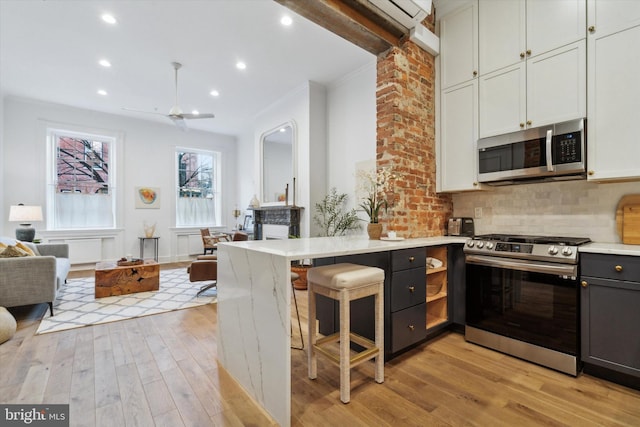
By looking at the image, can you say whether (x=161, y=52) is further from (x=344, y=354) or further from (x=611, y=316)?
(x=611, y=316)

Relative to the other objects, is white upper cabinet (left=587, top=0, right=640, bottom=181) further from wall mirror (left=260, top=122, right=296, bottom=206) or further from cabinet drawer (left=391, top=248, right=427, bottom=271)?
wall mirror (left=260, top=122, right=296, bottom=206)

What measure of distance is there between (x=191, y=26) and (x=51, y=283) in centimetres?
325

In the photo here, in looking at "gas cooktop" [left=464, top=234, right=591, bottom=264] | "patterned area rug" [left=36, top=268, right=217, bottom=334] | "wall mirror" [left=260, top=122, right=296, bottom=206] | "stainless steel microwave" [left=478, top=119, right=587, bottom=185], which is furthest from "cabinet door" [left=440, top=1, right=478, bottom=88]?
"patterned area rug" [left=36, top=268, right=217, bottom=334]

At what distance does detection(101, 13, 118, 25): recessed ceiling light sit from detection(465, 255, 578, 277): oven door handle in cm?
445

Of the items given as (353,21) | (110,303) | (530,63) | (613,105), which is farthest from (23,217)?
(613,105)

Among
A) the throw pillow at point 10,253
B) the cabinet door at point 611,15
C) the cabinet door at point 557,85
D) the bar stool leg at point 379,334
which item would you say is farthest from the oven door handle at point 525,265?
the throw pillow at point 10,253

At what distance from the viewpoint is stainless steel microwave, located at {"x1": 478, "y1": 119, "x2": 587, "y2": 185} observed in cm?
225

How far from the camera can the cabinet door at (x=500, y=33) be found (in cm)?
256

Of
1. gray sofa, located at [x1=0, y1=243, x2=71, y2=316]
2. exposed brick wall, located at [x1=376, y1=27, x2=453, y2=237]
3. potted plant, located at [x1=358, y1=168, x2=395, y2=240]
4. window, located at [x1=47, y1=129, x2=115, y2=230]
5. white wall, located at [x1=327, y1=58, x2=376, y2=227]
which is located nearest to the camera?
potted plant, located at [x1=358, y1=168, x2=395, y2=240]

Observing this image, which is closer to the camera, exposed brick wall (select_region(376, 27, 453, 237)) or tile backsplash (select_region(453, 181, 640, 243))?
tile backsplash (select_region(453, 181, 640, 243))

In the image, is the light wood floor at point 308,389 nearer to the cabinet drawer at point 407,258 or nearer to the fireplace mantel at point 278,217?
the cabinet drawer at point 407,258

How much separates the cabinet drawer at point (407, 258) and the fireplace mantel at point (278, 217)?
2.92 meters

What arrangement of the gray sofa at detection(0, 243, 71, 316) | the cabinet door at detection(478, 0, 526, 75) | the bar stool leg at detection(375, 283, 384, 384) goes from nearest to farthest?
the bar stool leg at detection(375, 283, 384, 384)
the cabinet door at detection(478, 0, 526, 75)
the gray sofa at detection(0, 243, 71, 316)

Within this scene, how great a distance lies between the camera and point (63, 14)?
10.4 ft
